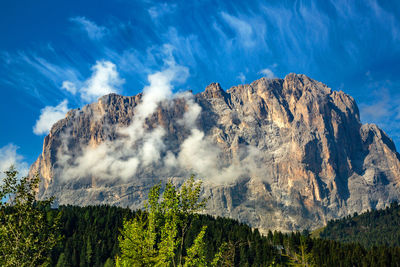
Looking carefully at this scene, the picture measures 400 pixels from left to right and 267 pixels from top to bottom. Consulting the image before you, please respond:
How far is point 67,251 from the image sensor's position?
15050 cm

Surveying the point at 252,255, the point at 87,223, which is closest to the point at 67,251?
the point at 87,223

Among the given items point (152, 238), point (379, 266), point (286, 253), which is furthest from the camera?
point (286, 253)

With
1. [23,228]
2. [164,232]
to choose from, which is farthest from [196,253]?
[23,228]

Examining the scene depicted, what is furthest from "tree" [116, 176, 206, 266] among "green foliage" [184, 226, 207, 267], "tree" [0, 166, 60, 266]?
"tree" [0, 166, 60, 266]

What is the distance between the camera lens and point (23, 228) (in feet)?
89.4

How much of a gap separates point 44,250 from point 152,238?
32.6 feet

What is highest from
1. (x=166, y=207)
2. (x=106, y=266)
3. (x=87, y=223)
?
(x=87, y=223)

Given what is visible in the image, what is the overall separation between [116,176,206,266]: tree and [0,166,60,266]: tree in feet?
22.2

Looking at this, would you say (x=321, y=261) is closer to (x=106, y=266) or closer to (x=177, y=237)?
(x=106, y=266)

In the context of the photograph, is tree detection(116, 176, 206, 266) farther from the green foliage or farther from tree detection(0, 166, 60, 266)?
tree detection(0, 166, 60, 266)

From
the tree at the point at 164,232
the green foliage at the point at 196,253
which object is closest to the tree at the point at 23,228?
the tree at the point at 164,232

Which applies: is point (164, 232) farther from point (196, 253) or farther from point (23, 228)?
point (23, 228)

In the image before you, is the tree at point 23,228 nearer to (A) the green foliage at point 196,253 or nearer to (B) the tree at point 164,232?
(B) the tree at point 164,232

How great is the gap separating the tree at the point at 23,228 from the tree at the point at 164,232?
6754 mm
